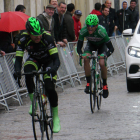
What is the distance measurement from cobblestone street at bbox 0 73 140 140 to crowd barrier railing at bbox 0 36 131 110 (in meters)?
0.34

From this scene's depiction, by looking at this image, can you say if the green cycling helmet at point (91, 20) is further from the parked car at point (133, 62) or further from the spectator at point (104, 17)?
the spectator at point (104, 17)

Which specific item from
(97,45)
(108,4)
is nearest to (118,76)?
(108,4)

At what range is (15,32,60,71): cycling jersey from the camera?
701 centimetres

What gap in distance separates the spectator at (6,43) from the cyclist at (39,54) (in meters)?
4.00

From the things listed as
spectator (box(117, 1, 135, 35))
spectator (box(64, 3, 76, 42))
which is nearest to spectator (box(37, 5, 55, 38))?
spectator (box(64, 3, 76, 42))

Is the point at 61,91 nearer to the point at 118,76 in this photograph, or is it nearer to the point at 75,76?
the point at 75,76

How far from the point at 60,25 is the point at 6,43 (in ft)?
8.19

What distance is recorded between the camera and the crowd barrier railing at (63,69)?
34.6 ft

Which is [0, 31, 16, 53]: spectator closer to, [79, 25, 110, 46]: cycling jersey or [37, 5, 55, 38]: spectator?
[37, 5, 55, 38]: spectator

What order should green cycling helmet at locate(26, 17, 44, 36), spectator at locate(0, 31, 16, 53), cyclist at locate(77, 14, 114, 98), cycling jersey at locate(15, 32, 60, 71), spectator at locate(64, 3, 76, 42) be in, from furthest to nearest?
spectator at locate(64, 3, 76, 42) < spectator at locate(0, 31, 16, 53) < cyclist at locate(77, 14, 114, 98) < cycling jersey at locate(15, 32, 60, 71) < green cycling helmet at locate(26, 17, 44, 36)

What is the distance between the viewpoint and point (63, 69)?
44.7ft

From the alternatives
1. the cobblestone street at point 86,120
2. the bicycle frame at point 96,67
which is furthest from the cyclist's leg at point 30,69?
the bicycle frame at point 96,67

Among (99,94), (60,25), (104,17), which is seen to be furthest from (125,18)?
(99,94)

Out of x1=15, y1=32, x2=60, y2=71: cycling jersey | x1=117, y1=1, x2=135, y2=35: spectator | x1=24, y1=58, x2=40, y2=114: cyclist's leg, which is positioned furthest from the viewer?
x1=117, y1=1, x2=135, y2=35: spectator
